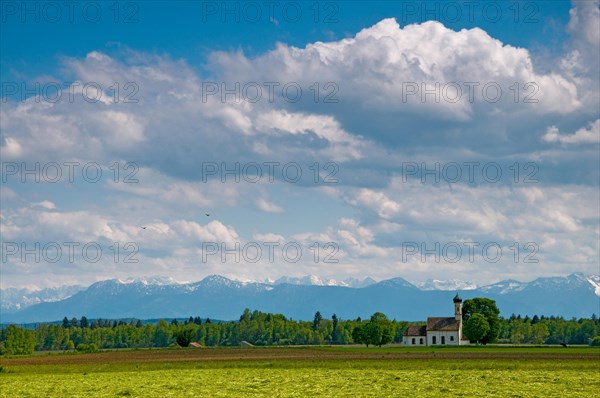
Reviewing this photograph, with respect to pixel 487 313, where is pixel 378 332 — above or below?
below

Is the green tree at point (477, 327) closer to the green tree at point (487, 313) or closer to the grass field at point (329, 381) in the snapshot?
the green tree at point (487, 313)

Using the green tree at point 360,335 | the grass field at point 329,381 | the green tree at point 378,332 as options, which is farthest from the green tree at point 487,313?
the grass field at point 329,381

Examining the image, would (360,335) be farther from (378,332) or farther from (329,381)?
(329,381)

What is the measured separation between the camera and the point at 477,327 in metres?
179

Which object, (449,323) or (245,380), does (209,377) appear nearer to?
(245,380)

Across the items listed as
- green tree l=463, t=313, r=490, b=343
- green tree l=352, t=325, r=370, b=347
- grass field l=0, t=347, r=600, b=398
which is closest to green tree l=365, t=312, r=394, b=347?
green tree l=352, t=325, r=370, b=347

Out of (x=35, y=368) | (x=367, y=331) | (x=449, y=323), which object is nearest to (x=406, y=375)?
(x=35, y=368)

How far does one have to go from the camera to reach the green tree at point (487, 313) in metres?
182

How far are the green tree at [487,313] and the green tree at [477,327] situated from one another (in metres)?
2.02

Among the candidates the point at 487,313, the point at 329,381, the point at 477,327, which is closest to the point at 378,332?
the point at 477,327

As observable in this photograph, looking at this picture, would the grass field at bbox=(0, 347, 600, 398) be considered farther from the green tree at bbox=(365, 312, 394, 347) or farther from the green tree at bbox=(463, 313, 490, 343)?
the green tree at bbox=(365, 312, 394, 347)

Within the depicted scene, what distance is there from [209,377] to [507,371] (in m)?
29.3

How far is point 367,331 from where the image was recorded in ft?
611

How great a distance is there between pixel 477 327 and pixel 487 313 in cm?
935
